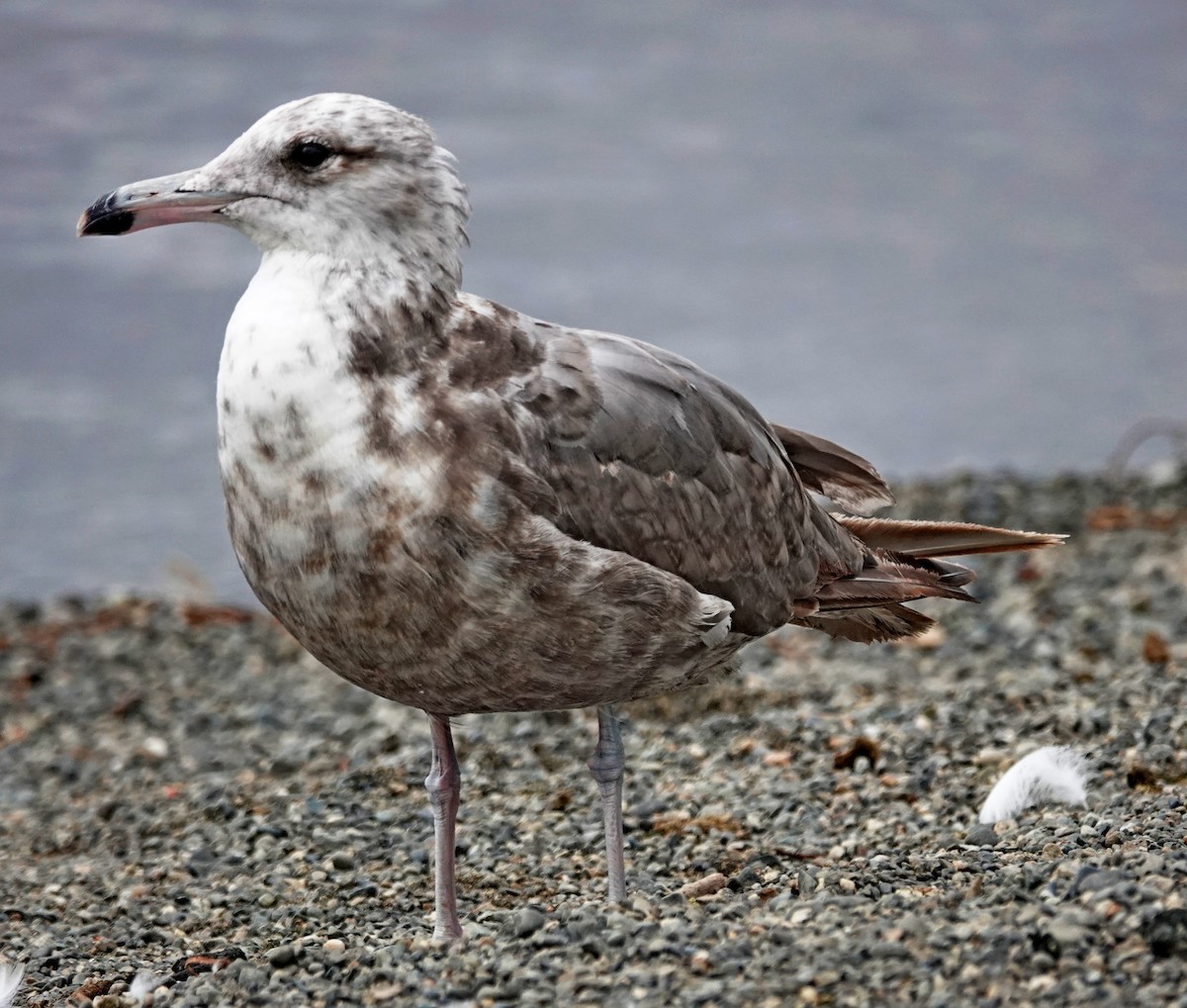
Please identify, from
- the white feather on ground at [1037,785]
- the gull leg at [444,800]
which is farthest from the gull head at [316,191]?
the white feather on ground at [1037,785]

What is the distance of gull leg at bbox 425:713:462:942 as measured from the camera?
499 centimetres

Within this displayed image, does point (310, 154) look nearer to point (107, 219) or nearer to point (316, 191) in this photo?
point (316, 191)

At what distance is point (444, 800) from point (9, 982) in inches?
51.6

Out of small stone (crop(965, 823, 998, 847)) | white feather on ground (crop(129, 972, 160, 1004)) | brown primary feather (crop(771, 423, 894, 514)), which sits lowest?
white feather on ground (crop(129, 972, 160, 1004))

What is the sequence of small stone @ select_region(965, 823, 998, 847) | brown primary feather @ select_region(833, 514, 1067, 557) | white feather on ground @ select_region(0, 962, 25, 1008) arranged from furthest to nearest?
brown primary feather @ select_region(833, 514, 1067, 557) < small stone @ select_region(965, 823, 998, 847) < white feather on ground @ select_region(0, 962, 25, 1008)

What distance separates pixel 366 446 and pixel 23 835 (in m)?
3.59

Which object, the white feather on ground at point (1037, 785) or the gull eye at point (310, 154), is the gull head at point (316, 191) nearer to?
the gull eye at point (310, 154)

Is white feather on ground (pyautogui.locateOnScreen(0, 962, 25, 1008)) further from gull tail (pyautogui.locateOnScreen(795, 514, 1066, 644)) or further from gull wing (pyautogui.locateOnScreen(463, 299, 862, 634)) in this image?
gull tail (pyautogui.locateOnScreen(795, 514, 1066, 644))

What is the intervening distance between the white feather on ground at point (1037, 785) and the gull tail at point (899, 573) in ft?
1.93

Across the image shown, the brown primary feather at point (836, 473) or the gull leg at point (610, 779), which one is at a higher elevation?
the brown primary feather at point (836, 473)

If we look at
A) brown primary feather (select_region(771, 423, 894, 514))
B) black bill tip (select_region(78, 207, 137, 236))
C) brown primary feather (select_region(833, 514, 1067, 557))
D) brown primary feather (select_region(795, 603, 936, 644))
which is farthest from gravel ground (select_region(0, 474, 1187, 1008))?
black bill tip (select_region(78, 207, 137, 236))

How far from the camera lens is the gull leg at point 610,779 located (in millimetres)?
5113

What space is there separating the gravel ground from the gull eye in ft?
6.67

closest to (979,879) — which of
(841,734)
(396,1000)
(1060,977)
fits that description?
(1060,977)
